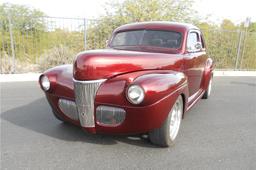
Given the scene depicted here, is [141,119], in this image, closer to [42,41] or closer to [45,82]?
[45,82]

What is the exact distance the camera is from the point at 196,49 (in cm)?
412

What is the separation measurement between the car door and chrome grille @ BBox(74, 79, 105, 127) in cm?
163

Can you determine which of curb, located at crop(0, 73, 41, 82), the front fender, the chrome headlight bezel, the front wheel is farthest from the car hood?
curb, located at crop(0, 73, 41, 82)

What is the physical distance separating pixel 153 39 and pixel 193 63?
0.81m

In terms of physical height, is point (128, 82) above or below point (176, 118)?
above

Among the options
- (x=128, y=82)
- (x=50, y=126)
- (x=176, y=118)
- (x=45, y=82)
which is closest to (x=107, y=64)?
(x=128, y=82)

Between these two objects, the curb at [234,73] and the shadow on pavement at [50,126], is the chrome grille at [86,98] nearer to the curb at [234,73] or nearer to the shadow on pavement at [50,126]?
the shadow on pavement at [50,126]

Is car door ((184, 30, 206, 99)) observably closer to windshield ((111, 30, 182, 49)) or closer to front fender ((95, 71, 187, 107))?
windshield ((111, 30, 182, 49))

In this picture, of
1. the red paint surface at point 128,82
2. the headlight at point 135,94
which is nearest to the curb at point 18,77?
the red paint surface at point 128,82

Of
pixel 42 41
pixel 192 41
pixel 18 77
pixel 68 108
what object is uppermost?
pixel 192 41

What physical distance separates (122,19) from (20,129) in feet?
27.1

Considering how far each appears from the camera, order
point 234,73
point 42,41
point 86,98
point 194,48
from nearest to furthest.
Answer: point 86,98 → point 194,48 → point 42,41 → point 234,73

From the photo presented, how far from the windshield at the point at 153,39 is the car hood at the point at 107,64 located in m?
0.72

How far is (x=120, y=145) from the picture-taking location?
2.96 metres
